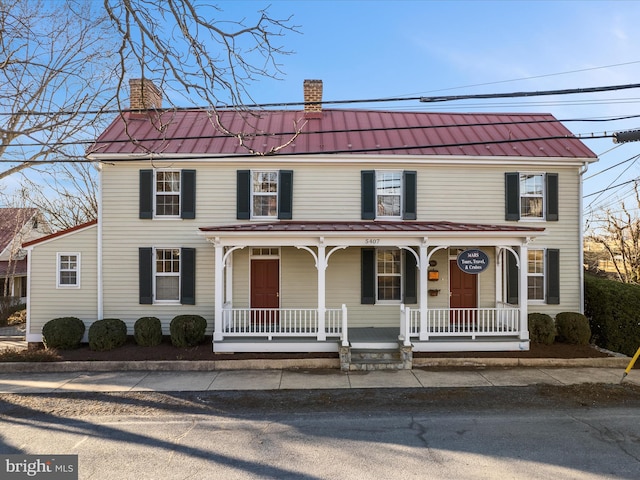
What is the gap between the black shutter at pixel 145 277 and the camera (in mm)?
12242

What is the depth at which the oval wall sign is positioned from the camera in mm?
11188

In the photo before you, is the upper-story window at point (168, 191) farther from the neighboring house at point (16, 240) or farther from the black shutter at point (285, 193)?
the neighboring house at point (16, 240)

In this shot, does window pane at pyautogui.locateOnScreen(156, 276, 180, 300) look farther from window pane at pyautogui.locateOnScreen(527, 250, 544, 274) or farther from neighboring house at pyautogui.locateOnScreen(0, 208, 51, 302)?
neighboring house at pyautogui.locateOnScreen(0, 208, 51, 302)

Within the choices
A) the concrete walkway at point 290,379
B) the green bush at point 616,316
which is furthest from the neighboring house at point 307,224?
the concrete walkway at point 290,379

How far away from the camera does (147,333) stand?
1134cm

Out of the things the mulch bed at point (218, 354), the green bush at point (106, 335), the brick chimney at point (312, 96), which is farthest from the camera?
the brick chimney at point (312, 96)

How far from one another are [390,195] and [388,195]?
0.06 m

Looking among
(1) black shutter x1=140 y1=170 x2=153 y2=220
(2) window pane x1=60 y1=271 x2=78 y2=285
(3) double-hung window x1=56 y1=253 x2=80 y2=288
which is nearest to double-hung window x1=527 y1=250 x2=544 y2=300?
(1) black shutter x1=140 y1=170 x2=153 y2=220

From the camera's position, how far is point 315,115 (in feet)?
48.3

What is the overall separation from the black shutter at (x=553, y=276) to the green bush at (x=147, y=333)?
11.4m

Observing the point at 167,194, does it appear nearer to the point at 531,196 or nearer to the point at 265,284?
the point at 265,284

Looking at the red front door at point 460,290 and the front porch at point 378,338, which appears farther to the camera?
the red front door at point 460,290

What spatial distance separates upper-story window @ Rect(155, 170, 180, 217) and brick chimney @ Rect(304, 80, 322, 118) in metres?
5.12

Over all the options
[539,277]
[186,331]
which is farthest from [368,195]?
[186,331]
